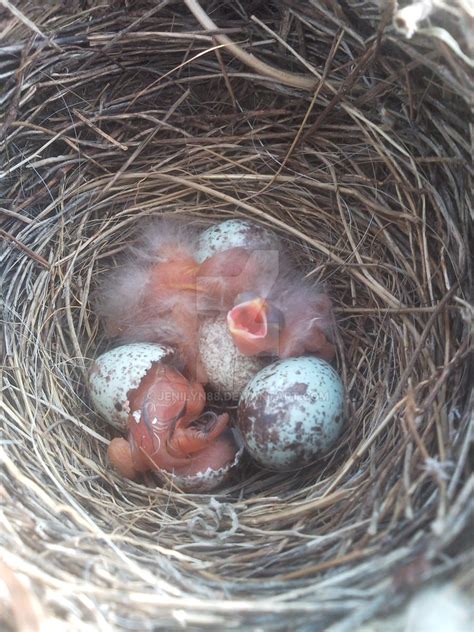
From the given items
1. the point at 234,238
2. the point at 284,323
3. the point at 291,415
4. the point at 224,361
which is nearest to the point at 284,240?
the point at 234,238

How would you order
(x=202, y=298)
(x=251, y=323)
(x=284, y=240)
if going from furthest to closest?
(x=284, y=240) < (x=202, y=298) < (x=251, y=323)

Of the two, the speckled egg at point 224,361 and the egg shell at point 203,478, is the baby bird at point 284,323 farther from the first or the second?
the egg shell at point 203,478

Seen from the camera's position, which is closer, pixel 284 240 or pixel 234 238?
pixel 234 238

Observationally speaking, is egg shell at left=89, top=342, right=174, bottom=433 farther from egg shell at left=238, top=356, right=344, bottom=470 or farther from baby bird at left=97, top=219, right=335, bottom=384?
egg shell at left=238, top=356, right=344, bottom=470

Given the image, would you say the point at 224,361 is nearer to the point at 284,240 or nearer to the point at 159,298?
the point at 159,298


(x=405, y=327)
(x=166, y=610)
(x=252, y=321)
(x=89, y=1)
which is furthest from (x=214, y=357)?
(x=89, y=1)

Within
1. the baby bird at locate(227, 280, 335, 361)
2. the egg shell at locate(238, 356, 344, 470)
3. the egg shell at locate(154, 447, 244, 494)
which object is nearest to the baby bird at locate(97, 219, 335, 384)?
the baby bird at locate(227, 280, 335, 361)
